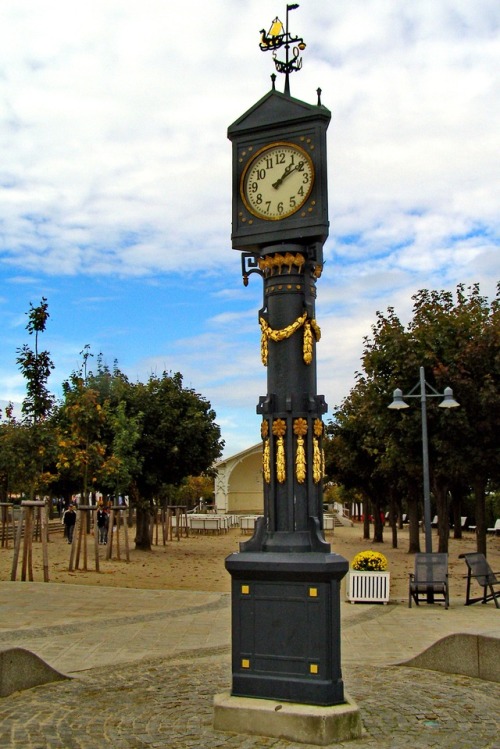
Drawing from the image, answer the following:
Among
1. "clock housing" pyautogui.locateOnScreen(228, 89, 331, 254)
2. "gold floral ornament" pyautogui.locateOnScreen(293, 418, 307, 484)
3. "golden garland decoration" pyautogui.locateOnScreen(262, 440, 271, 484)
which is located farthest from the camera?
"clock housing" pyautogui.locateOnScreen(228, 89, 331, 254)

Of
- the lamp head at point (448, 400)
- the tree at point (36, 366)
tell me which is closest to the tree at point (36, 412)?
the tree at point (36, 366)

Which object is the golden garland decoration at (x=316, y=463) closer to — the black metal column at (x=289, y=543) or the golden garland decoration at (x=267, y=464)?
the black metal column at (x=289, y=543)

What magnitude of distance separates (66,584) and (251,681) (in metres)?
10.4

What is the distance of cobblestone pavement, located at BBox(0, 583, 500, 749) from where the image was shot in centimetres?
613

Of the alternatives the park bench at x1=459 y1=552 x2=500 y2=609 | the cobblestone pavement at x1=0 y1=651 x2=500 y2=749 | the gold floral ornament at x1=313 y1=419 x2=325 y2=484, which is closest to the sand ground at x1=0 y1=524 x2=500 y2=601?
the park bench at x1=459 y1=552 x2=500 y2=609

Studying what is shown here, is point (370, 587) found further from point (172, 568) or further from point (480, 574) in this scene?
point (172, 568)

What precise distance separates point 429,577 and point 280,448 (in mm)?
8115

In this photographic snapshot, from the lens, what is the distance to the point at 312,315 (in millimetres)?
7246

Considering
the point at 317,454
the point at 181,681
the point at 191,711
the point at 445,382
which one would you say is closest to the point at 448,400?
the point at 445,382

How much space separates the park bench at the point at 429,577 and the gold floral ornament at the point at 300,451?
775 centimetres

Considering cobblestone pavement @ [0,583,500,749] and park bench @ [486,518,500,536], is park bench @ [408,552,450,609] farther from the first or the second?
park bench @ [486,518,500,536]

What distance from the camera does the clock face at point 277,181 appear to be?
7.33m

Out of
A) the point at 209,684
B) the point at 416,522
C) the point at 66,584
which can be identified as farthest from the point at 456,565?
the point at 209,684

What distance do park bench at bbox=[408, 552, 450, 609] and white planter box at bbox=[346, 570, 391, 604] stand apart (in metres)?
0.45
